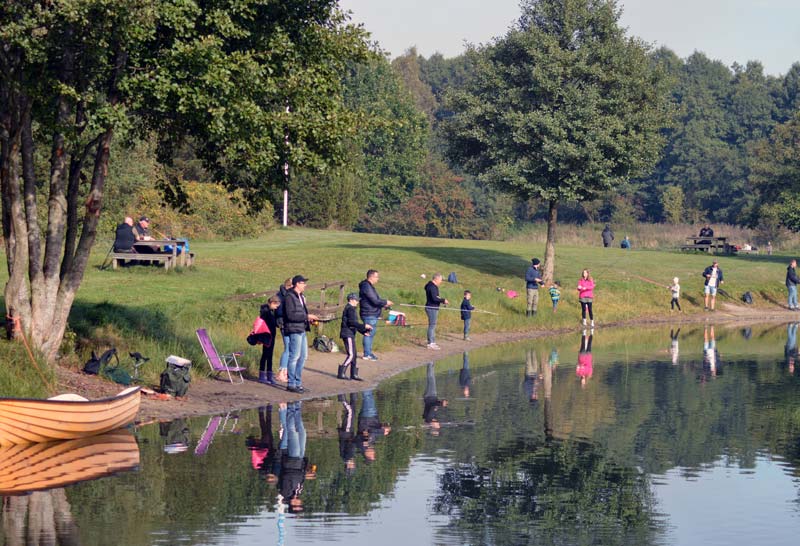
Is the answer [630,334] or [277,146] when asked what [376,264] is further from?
[277,146]

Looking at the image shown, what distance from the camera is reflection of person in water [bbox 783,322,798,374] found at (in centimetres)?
3260

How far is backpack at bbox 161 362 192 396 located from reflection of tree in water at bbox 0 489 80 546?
7.50 metres

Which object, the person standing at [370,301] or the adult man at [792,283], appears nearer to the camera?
the person standing at [370,301]

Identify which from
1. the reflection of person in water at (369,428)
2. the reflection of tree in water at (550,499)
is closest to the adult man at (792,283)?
Result: the reflection of person in water at (369,428)

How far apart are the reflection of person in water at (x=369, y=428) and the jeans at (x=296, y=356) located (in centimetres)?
131

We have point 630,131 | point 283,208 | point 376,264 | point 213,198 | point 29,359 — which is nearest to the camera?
point 29,359

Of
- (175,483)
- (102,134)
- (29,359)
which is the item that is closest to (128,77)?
(102,134)

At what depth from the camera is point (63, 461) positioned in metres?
16.9

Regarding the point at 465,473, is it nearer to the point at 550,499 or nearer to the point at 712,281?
the point at 550,499

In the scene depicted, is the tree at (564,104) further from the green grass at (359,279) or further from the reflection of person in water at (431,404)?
the reflection of person in water at (431,404)

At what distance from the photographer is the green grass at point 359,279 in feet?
91.2

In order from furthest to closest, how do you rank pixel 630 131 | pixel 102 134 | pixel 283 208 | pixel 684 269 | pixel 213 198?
pixel 283 208
pixel 213 198
pixel 684 269
pixel 630 131
pixel 102 134

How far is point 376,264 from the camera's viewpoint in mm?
52594

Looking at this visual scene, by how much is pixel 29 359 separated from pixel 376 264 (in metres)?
32.3
